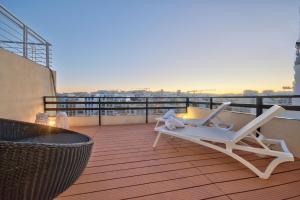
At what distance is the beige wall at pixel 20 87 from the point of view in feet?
11.7

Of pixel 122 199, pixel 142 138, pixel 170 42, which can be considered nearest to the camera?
pixel 122 199

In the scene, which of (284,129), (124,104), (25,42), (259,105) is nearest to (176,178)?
(284,129)

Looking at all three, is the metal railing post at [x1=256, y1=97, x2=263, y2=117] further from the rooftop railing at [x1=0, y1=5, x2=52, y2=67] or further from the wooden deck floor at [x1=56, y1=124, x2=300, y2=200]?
the rooftop railing at [x1=0, y1=5, x2=52, y2=67]

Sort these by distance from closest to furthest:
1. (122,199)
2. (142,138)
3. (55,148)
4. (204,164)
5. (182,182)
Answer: (55,148) → (122,199) → (182,182) → (204,164) → (142,138)

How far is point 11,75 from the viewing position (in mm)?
3791

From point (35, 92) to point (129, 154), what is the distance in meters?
3.25

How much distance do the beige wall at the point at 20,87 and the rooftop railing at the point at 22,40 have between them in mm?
200

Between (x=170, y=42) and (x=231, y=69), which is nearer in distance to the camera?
(x=170, y=42)

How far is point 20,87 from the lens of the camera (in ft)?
13.5

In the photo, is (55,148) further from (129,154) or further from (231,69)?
(231,69)

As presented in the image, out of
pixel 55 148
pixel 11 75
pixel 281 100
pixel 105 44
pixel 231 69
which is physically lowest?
pixel 55 148

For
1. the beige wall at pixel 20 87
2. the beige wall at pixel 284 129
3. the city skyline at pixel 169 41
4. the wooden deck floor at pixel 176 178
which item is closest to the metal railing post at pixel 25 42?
the beige wall at pixel 20 87

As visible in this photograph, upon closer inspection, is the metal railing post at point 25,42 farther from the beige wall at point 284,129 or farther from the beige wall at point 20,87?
the beige wall at point 284,129

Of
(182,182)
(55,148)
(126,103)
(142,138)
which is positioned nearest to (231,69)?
(126,103)
